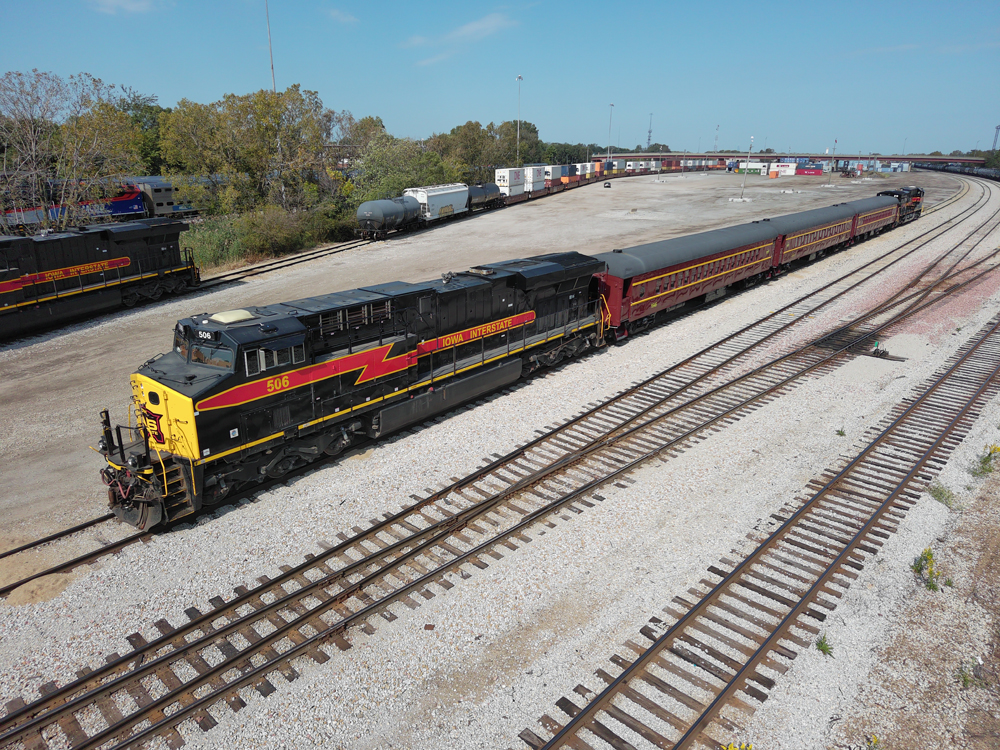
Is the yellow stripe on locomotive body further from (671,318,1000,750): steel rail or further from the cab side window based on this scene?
(671,318,1000,750): steel rail

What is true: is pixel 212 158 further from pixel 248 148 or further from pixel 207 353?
pixel 207 353

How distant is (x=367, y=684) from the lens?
7.77 meters

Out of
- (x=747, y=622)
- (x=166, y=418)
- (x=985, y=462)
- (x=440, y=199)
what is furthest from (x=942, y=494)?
(x=440, y=199)

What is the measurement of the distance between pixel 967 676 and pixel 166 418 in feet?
42.6

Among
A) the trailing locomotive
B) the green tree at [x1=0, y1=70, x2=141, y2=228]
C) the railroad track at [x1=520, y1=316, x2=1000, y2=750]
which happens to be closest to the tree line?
the green tree at [x1=0, y1=70, x2=141, y2=228]

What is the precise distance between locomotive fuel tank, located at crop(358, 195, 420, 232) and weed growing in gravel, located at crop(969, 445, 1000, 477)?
1403 inches

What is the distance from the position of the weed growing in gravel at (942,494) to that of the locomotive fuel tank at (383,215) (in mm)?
35777

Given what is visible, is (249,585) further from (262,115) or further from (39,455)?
(262,115)

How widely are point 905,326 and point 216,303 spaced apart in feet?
Result: 96.9

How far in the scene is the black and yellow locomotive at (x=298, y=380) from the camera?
415 inches

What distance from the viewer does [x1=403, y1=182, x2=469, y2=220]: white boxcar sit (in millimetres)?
45812

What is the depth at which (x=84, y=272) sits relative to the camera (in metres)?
23.6

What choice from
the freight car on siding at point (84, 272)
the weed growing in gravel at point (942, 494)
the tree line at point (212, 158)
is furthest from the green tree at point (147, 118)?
Result: the weed growing in gravel at point (942, 494)

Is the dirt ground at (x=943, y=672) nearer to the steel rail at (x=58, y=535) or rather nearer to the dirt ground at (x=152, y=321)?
the steel rail at (x=58, y=535)
